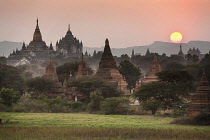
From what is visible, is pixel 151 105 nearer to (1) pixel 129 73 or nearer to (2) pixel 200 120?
(2) pixel 200 120

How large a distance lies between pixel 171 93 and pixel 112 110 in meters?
4.16

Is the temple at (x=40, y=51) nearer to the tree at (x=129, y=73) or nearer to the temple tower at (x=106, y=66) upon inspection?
the tree at (x=129, y=73)

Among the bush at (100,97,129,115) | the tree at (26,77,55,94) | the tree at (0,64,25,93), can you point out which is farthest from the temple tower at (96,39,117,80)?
the bush at (100,97,129,115)

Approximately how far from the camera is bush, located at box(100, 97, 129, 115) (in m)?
37.0

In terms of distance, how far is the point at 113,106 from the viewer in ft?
122

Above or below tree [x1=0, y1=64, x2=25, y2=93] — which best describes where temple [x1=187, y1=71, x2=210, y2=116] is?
→ below

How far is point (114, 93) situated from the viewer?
44.6 m

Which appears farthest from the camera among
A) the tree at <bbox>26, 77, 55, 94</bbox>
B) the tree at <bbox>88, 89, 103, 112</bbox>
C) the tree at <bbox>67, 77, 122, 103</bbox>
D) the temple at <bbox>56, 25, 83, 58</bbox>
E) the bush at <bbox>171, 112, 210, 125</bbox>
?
the temple at <bbox>56, 25, 83, 58</bbox>

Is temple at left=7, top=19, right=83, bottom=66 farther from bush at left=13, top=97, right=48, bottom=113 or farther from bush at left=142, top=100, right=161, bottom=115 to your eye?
bush at left=142, top=100, right=161, bottom=115

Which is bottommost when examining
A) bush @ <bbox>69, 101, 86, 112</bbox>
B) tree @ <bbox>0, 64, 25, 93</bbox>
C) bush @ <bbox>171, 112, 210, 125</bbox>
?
Answer: bush @ <bbox>171, 112, 210, 125</bbox>

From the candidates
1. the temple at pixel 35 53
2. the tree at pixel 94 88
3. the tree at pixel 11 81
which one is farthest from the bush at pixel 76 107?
the temple at pixel 35 53

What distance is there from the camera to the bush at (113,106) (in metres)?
37.0

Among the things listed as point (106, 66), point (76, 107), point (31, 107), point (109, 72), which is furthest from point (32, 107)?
point (106, 66)

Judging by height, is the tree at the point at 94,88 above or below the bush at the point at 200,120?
above
